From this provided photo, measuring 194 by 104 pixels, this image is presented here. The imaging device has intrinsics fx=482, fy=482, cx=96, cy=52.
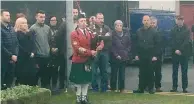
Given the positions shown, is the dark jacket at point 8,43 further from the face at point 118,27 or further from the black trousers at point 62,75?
the face at point 118,27

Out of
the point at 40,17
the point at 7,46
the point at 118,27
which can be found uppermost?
the point at 40,17

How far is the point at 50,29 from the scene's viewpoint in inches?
413

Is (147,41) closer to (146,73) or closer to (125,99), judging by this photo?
(146,73)

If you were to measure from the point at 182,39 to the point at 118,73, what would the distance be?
1.63 metres

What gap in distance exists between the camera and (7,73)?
954cm

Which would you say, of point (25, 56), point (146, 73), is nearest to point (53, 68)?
point (25, 56)

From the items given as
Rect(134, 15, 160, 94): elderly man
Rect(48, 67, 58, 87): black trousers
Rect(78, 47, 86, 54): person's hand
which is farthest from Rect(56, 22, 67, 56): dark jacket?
Rect(78, 47, 86, 54): person's hand

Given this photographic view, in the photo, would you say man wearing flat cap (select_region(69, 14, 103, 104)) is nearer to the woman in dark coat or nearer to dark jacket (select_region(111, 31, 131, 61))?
the woman in dark coat

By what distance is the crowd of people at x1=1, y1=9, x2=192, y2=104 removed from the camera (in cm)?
971

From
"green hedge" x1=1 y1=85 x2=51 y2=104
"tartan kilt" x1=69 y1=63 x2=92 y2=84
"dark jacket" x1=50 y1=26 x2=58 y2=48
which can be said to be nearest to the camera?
"green hedge" x1=1 y1=85 x2=51 y2=104

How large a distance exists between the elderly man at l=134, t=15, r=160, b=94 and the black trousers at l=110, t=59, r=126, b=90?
1.35 feet

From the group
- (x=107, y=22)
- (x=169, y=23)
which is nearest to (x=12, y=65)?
(x=107, y=22)

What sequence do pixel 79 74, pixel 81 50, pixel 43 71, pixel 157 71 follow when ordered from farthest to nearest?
pixel 157 71, pixel 43 71, pixel 79 74, pixel 81 50

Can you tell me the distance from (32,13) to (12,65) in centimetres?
410
